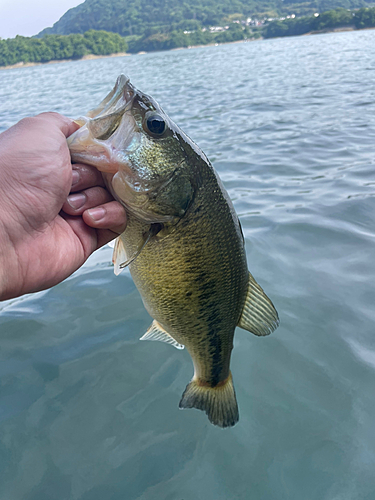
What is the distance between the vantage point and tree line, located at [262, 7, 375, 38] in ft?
239

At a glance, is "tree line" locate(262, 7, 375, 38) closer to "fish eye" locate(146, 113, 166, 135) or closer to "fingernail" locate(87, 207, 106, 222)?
"fish eye" locate(146, 113, 166, 135)

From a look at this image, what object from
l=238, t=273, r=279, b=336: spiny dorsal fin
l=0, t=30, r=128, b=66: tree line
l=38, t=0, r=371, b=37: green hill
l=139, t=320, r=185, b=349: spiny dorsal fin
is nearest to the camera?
l=238, t=273, r=279, b=336: spiny dorsal fin

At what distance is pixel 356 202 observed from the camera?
538 centimetres

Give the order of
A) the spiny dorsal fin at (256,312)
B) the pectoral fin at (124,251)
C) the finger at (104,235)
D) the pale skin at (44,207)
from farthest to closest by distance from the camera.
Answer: the spiny dorsal fin at (256,312)
the finger at (104,235)
the pectoral fin at (124,251)
the pale skin at (44,207)

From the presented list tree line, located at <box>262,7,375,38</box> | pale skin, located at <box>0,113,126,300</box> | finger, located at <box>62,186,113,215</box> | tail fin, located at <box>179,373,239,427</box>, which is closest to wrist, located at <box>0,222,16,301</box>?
pale skin, located at <box>0,113,126,300</box>

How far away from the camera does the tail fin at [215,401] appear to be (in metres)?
2.25

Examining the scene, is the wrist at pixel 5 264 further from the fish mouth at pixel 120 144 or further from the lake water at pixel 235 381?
the lake water at pixel 235 381

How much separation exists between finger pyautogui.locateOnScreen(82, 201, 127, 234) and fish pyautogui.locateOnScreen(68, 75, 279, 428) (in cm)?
5

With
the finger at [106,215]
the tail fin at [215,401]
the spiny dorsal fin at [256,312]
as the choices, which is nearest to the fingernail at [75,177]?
the finger at [106,215]

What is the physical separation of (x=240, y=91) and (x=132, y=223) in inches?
648

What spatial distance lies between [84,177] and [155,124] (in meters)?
0.43

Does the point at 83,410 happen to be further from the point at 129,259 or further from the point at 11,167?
the point at 11,167

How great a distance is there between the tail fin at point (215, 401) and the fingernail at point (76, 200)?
→ 1.35 meters

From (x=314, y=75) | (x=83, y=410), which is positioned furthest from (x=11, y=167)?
(x=314, y=75)
